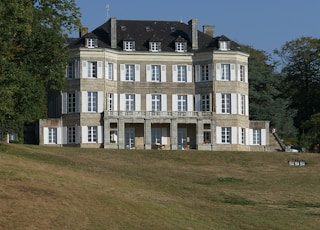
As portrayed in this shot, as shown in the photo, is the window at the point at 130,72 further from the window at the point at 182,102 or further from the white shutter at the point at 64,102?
the white shutter at the point at 64,102

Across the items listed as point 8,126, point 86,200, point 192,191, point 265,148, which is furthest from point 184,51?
point 86,200

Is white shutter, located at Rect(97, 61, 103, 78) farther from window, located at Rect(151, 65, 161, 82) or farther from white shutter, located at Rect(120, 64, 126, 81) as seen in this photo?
window, located at Rect(151, 65, 161, 82)

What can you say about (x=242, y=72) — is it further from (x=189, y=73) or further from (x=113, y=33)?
(x=113, y=33)

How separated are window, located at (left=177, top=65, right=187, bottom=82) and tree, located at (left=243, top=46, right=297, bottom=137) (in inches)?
640

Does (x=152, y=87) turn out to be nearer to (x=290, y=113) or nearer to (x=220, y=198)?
(x=290, y=113)

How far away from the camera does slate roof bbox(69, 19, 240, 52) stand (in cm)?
7769

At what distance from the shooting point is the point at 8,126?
71.6 metres

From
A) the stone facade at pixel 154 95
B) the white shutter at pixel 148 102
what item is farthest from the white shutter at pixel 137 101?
the white shutter at pixel 148 102

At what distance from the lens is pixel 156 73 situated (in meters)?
77.9

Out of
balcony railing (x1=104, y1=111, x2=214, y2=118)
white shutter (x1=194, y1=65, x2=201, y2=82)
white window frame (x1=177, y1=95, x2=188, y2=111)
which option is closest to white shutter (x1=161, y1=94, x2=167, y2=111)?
white window frame (x1=177, y1=95, x2=188, y2=111)

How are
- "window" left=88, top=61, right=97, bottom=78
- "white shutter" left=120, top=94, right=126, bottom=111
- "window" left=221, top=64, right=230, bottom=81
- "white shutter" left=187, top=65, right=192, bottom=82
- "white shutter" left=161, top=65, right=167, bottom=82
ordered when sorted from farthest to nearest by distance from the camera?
"white shutter" left=187, top=65, right=192, bottom=82 → "white shutter" left=161, top=65, right=167, bottom=82 → "white shutter" left=120, top=94, right=126, bottom=111 → "window" left=221, top=64, right=230, bottom=81 → "window" left=88, top=61, right=97, bottom=78

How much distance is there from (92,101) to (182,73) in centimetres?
891

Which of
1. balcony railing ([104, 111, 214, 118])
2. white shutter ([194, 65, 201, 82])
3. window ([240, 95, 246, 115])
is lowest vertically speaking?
balcony railing ([104, 111, 214, 118])

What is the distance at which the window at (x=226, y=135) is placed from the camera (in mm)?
76188
